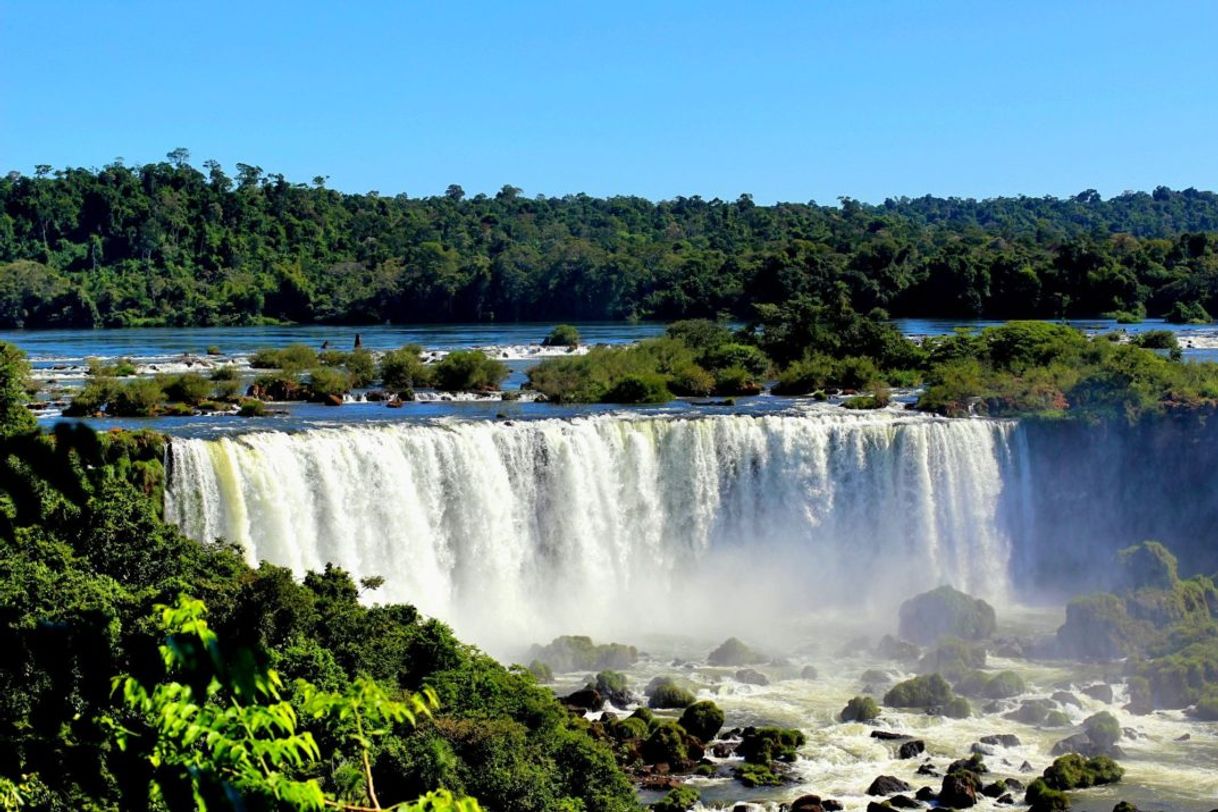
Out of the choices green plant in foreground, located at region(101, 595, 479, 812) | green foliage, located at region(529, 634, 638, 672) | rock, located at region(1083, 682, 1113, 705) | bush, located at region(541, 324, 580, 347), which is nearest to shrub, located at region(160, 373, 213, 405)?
green foliage, located at region(529, 634, 638, 672)

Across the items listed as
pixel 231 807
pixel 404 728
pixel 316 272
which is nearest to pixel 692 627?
pixel 404 728

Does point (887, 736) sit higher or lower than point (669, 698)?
lower

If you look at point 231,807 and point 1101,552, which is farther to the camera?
point 1101,552

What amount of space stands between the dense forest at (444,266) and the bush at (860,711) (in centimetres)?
4261

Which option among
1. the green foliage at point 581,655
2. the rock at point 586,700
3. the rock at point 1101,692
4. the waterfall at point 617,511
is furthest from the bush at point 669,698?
the rock at point 1101,692

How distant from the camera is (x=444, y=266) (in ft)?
251

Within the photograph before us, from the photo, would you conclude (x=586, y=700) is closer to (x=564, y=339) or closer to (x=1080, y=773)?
(x=1080, y=773)

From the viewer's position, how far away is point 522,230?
10369cm

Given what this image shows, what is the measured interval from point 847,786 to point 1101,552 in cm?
1316

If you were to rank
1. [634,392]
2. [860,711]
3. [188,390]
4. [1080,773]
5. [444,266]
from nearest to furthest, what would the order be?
[1080,773] → [860,711] → [188,390] → [634,392] → [444,266]

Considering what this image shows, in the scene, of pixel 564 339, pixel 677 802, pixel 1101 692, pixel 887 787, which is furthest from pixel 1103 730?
pixel 564 339

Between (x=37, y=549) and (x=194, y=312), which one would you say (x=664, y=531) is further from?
(x=194, y=312)

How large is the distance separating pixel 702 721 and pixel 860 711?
2292 mm

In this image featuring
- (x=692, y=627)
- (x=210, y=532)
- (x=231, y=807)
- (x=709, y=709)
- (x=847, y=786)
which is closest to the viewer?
(x=231, y=807)
